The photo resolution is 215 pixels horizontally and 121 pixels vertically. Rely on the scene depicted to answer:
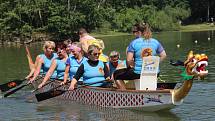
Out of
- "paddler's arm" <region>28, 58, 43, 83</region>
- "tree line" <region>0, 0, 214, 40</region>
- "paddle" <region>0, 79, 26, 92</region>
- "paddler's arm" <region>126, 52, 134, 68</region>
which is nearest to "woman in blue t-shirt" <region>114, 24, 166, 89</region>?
"paddler's arm" <region>126, 52, 134, 68</region>

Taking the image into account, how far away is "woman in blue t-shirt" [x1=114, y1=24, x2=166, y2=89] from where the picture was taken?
1089 cm

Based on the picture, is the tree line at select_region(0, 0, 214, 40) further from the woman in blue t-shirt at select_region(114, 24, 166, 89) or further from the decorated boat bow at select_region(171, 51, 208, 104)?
the decorated boat bow at select_region(171, 51, 208, 104)

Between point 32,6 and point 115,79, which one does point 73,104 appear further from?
point 32,6

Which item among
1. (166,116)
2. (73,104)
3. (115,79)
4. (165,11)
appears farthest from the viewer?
(165,11)

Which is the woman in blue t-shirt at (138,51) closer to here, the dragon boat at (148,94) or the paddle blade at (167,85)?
the dragon boat at (148,94)

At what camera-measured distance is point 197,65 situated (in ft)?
31.6

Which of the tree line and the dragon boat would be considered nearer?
the dragon boat

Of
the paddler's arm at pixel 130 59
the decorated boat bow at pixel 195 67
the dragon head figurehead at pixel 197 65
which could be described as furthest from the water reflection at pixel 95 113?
the dragon head figurehead at pixel 197 65

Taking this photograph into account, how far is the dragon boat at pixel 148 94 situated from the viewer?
9656mm

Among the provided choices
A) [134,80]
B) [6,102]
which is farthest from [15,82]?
[134,80]

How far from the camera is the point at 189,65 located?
31.8ft

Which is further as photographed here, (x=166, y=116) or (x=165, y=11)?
(x=165, y=11)

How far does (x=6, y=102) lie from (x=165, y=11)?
212ft

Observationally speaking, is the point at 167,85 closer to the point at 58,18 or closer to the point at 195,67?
the point at 195,67
